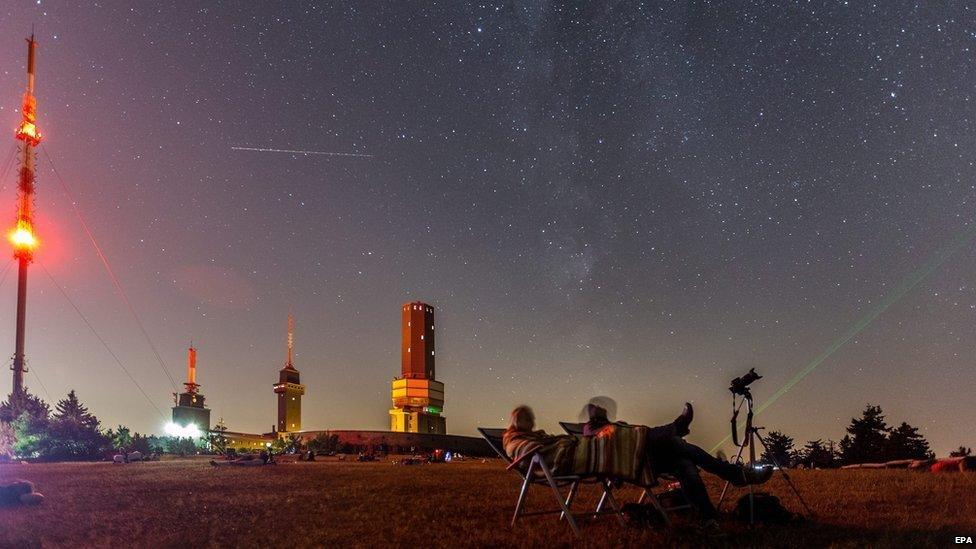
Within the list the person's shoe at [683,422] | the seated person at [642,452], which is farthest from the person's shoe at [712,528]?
the person's shoe at [683,422]

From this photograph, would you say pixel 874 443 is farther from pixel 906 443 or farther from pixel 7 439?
pixel 7 439

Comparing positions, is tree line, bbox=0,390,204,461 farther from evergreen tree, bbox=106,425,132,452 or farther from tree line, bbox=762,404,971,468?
tree line, bbox=762,404,971,468

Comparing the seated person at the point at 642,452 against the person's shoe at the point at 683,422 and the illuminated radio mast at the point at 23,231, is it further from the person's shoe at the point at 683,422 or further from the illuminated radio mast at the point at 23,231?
the illuminated radio mast at the point at 23,231

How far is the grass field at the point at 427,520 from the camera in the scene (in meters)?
5.13

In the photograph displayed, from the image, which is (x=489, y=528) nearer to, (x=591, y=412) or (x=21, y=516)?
(x=591, y=412)

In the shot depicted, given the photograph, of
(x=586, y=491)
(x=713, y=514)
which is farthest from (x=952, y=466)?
(x=713, y=514)

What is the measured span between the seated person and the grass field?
15.6 inches

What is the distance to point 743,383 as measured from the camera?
589 cm

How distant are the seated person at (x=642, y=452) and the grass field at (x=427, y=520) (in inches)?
15.6

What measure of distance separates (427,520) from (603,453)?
2.21m

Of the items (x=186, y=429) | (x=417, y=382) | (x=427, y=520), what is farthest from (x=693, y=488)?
(x=417, y=382)

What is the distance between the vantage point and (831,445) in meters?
61.8

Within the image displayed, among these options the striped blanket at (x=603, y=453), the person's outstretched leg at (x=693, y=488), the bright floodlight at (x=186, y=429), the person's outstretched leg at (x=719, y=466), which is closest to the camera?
the striped blanket at (x=603, y=453)

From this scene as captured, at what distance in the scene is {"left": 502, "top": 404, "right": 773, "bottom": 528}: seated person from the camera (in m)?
5.34
